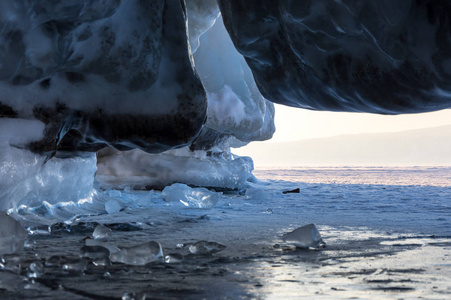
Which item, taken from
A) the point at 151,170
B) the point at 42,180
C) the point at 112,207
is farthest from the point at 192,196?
the point at 151,170

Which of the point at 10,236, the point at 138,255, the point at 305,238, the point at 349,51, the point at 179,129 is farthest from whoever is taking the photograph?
the point at 179,129

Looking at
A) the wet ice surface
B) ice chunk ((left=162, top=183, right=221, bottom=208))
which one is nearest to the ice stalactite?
ice chunk ((left=162, top=183, right=221, bottom=208))

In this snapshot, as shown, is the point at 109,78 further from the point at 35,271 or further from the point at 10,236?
the point at 35,271

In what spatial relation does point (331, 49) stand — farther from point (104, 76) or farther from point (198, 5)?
point (198, 5)

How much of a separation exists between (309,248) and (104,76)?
1.06 m

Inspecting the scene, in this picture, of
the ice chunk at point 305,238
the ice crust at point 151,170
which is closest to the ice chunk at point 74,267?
the ice chunk at point 305,238

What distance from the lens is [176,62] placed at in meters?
2.21

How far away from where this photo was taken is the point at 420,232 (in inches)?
81.2

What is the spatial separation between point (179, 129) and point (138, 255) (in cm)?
102

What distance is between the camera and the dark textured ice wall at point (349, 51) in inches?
65.2

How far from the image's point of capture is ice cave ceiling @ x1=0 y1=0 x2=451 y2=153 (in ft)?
5.62

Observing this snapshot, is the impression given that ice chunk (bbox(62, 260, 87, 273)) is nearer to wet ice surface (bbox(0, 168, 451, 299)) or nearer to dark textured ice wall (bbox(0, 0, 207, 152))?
wet ice surface (bbox(0, 168, 451, 299))

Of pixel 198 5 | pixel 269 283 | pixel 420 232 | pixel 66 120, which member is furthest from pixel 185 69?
pixel 198 5

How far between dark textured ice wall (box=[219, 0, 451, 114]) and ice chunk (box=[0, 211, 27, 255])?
1.15 meters
